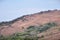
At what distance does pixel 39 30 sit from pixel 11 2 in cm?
190

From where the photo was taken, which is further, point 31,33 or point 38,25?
point 38,25

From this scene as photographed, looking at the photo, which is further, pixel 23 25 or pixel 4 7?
pixel 4 7

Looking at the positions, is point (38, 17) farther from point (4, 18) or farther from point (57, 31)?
point (57, 31)

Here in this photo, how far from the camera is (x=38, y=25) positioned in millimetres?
6539

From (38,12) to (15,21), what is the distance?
1.01 m

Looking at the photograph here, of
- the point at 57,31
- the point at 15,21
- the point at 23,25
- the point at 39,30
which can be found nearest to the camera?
the point at 57,31

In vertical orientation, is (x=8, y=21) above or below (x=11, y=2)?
below

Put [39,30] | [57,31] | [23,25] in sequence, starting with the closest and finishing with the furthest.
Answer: [57,31] → [39,30] → [23,25]

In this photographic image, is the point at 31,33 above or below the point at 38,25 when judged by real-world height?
below

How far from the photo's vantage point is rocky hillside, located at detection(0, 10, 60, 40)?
220 inches

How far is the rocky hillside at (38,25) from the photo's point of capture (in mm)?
5582

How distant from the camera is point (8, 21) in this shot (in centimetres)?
712

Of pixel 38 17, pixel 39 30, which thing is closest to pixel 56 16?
pixel 38 17

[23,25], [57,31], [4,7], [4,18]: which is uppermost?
[4,7]
